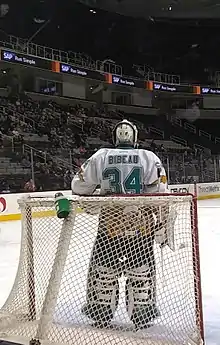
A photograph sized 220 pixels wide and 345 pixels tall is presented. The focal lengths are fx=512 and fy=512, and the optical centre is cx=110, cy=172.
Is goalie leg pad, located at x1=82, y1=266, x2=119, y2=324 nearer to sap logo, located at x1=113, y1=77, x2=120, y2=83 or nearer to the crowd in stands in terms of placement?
the crowd in stands

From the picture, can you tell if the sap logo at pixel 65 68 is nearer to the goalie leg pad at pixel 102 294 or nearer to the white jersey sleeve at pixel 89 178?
the white jersey sleeve at pixel 89 178

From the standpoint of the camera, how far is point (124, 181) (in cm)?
265

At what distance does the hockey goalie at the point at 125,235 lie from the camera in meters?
2.50

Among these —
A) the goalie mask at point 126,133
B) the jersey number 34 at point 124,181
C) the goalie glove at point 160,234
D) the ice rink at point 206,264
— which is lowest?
the ice rink at point 206,264

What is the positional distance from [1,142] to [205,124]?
38.9 ft

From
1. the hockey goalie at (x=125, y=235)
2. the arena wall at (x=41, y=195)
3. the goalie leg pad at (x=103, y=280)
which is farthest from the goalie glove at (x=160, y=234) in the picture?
the arena wall at (x=41, y=195)

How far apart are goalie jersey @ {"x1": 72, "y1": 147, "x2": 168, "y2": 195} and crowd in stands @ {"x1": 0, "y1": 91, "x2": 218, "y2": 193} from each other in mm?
8307

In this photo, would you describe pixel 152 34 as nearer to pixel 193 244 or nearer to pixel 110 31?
pixel 110 31

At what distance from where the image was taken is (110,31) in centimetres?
2047

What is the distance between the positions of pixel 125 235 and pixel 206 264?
8.39ft

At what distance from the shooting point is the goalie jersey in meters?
2.63

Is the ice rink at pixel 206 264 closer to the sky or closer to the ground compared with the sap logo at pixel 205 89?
closer to the ground

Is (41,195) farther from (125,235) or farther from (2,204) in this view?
(2,204)

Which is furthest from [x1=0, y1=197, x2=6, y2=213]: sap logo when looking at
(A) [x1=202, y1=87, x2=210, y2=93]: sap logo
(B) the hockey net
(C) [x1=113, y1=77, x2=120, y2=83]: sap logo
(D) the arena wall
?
(A) [x1=202, y1=87, x2=210, y2=93]: sap logo
